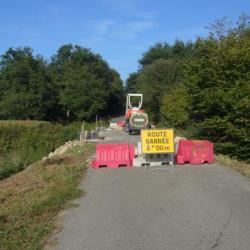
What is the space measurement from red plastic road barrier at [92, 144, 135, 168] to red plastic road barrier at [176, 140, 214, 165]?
1903 millimetres

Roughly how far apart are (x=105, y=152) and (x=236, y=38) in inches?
432

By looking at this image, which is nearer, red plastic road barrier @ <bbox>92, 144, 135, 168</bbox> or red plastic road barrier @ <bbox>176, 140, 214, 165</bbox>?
red plastic road barrier @ <bbox>92, 144, 135, 168</bbox>

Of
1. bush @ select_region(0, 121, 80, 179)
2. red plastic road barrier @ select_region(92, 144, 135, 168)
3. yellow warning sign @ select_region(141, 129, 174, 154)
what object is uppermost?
yellow warning sign @ select_region(141, 129, 174, 154)

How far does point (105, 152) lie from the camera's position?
697 inches

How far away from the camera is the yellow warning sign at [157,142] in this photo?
661 inches

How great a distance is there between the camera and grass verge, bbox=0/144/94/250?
8094 mm

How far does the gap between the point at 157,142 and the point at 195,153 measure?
1907 millimetres

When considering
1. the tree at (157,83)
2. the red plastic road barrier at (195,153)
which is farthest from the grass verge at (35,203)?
the tree at (157,83)

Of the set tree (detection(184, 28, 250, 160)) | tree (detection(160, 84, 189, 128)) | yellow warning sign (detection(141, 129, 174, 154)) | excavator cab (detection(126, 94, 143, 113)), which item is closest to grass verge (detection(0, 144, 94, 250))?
yellow warning sign (detection(141, 129, 174, 154))

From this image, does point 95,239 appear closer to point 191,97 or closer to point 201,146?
point 201,146

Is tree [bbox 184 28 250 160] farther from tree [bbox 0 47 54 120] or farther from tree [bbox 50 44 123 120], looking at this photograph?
tree [bbox 50 44 123 120]

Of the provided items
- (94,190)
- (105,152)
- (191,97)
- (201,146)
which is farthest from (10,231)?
(191,97)

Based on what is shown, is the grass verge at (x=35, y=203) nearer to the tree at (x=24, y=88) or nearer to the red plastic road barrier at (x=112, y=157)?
the red plastic road barrier at (x=112, y=157)

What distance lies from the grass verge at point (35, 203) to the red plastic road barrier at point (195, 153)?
367cm
